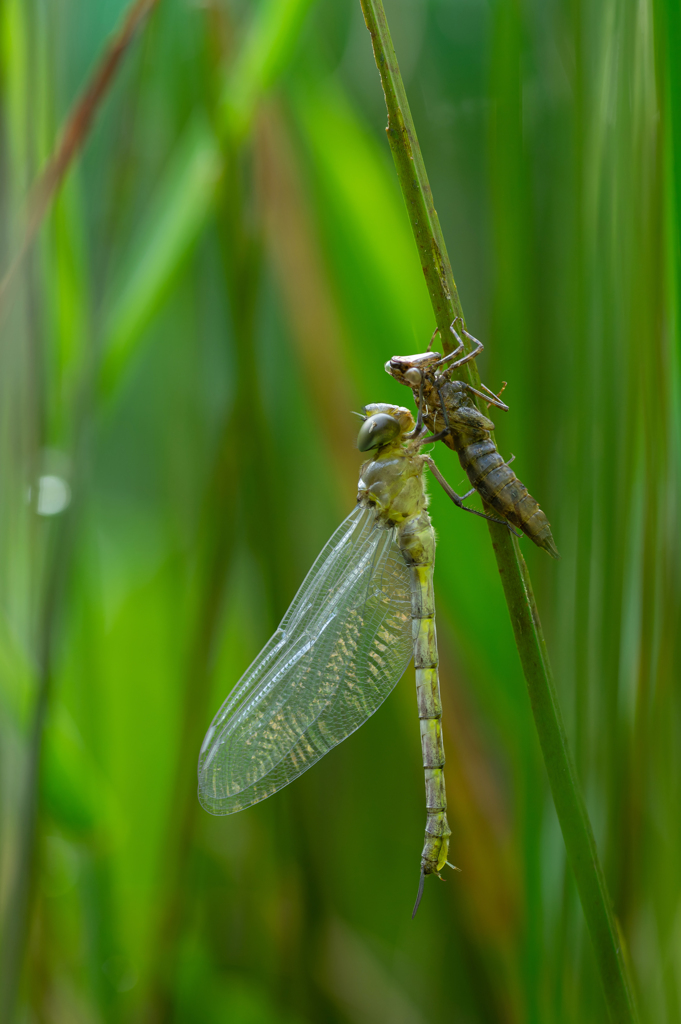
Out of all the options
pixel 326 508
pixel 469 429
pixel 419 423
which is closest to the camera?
Answer: pixel 469 429

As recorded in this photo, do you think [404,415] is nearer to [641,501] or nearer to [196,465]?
[641,501]

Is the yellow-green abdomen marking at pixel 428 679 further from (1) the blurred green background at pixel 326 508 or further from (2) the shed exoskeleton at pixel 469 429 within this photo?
(2) the shed exoskeleton at pixel 469 429

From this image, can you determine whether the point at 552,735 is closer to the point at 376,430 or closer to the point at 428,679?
the point at 428,679

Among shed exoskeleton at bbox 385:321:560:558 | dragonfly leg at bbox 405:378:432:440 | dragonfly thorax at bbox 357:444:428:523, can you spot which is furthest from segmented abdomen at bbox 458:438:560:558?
dragonfly thorax at bbox 357:444:428:523

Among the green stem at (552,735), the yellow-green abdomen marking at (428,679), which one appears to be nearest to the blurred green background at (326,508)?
the yellow-green abdomen marking at (428,679)

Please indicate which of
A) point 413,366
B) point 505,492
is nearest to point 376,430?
point 413,366

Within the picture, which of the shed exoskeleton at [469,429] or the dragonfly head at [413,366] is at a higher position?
the dragonfly head at [413,366]

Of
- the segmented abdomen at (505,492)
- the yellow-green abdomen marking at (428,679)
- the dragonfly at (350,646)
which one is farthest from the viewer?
the dragonfly at (350,646)

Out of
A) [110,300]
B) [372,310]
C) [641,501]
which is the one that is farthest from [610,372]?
[110,300]
